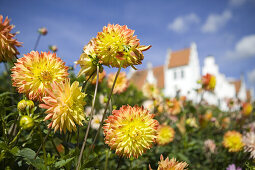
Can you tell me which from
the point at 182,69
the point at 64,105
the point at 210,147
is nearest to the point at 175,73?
the point at 182,69

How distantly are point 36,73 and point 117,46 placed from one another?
417 millimetres

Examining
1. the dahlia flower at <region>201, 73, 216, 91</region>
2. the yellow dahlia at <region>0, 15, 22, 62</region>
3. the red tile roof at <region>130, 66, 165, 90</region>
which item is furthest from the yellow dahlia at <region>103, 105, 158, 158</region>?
the red tile roof at <region>130, 66, 165, 90</region>

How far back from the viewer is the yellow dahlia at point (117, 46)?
2.62 feet

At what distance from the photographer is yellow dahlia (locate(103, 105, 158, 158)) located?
866 millimetres

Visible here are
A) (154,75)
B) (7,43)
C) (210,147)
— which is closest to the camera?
(7,43)

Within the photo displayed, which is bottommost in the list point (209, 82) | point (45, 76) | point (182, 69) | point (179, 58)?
point (45, 76)

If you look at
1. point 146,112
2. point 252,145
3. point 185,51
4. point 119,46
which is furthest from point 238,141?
point 185,51

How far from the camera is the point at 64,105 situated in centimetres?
75

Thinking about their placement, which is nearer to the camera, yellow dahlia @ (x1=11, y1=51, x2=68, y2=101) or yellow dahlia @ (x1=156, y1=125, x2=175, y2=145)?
yellow dahlia @ (x1=11, y1=51, x2=68, y2=101)

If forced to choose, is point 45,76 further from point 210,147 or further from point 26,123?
point 210,147

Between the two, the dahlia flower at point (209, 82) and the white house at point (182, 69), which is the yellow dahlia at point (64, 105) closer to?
the dahlia flower at point (209, 82)

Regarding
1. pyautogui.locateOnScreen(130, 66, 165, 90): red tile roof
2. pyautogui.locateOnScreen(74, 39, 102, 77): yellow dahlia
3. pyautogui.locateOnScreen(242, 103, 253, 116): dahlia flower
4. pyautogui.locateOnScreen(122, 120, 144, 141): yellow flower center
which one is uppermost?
pyautogui.locateOnScreen(130, 66, 165, 90): red tile roof

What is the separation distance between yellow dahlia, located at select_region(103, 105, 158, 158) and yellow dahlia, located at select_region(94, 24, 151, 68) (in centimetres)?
25

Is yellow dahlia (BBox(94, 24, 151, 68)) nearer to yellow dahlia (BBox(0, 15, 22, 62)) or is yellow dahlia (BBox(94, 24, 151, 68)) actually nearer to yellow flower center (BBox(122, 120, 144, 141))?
yellow flower center (BBox(122, 120, 144, 141))
